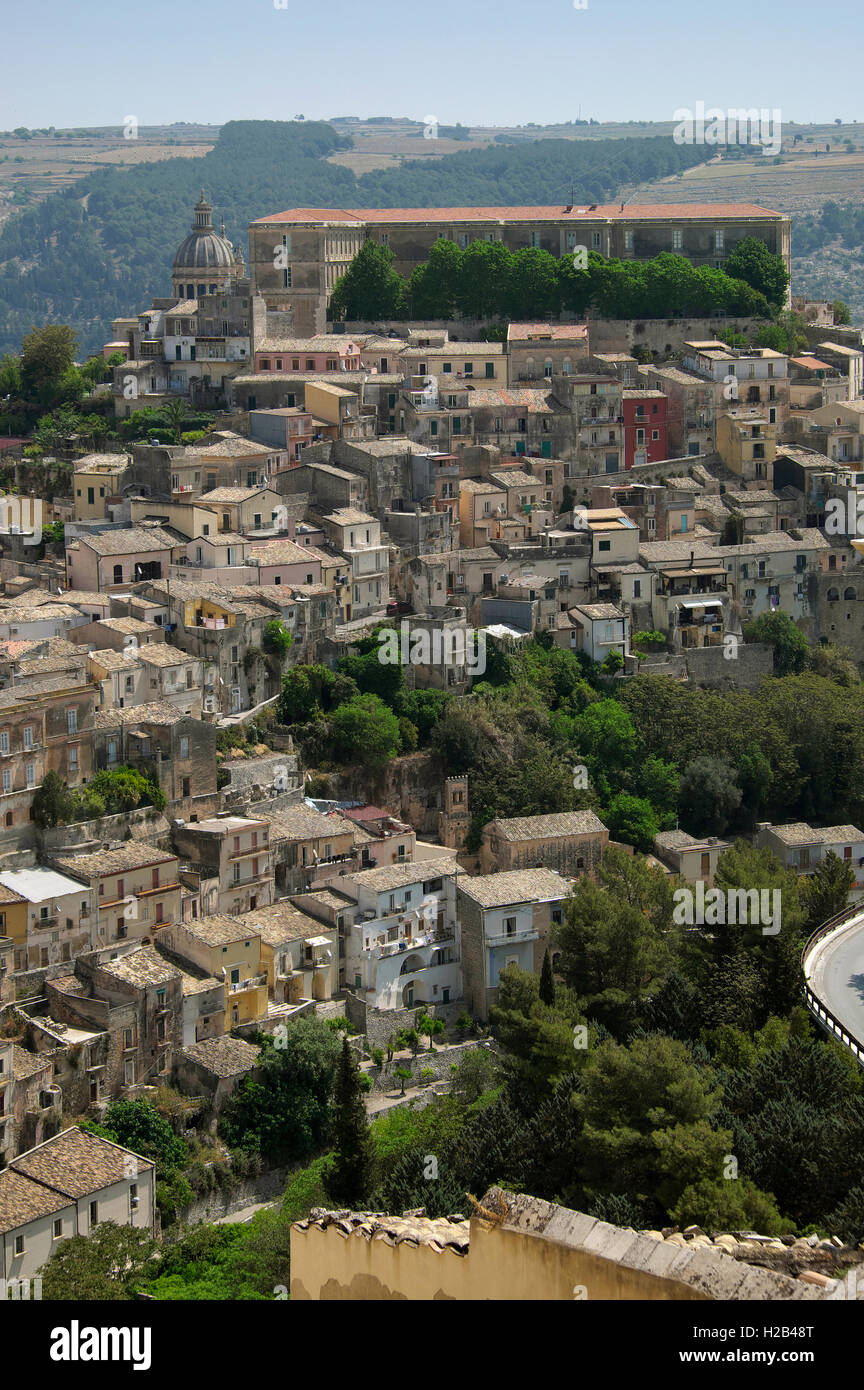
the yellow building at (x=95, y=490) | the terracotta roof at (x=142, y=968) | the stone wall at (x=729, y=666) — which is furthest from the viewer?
the stone wall at (x=729, y=666)

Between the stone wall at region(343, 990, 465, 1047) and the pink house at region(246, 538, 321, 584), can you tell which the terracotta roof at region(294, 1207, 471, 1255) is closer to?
the stone wall at region(343, 990, 465, 1047)

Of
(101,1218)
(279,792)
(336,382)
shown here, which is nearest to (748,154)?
(336,382)

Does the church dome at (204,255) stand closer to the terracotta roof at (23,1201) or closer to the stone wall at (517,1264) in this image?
the terracotta roof at (23,1201)

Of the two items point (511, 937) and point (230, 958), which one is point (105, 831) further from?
point (511, 937)

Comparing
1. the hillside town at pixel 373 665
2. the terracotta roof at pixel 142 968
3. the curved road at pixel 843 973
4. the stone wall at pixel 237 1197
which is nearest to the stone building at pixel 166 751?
the hillside town at pixel 373 665

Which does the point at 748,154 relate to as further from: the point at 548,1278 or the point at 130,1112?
the point at 548,1278
